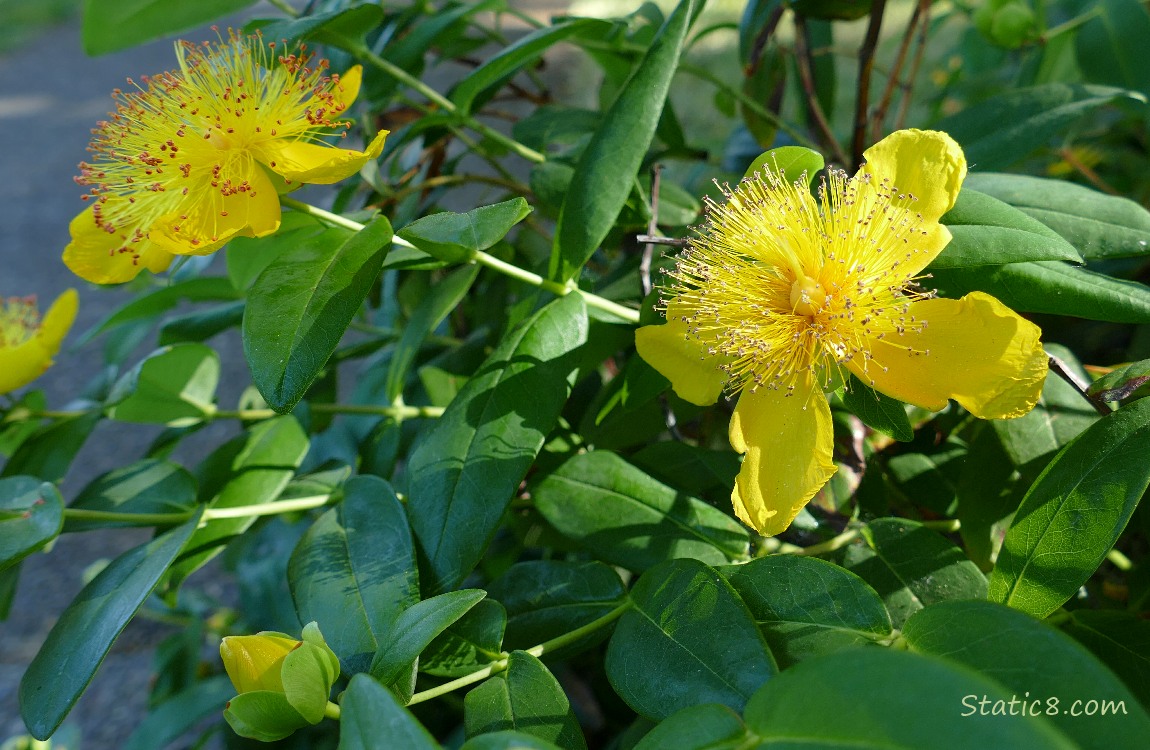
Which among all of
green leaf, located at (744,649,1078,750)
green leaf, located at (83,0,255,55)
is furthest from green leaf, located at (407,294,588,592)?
green leaf, located at (83,0,255,55)

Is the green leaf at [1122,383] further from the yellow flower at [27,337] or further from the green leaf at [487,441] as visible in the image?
the yellow flower at [27,337]

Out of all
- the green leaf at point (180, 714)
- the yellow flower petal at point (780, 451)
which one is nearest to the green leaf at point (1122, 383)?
the yellow flower petal at point (780, 451)

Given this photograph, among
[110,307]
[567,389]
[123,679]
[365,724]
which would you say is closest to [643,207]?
[567,389]

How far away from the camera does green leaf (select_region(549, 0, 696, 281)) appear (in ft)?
1.72

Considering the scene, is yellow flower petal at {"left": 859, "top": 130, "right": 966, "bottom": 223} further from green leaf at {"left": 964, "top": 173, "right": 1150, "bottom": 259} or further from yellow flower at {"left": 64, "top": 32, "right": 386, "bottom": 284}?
yellow flower at {"left": 64, "top": 32, "right": 386, "bottom": 284}

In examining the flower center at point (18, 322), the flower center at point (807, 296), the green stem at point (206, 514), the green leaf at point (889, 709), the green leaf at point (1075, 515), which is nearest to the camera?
the green leaf at point (889, 709)

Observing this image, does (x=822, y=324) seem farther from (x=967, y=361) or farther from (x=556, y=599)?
(x=556, y=599)

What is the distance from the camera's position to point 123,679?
→ 145 cm

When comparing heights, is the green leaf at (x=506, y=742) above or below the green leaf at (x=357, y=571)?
above

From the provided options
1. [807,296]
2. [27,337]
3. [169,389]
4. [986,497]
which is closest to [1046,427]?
[986,497]

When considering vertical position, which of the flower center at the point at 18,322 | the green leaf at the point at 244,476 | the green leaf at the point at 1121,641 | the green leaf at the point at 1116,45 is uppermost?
the green leaf at the point at 1116,45

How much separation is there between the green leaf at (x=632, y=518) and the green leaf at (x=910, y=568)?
2.9 inches

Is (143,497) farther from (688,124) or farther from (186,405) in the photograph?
(688,124)

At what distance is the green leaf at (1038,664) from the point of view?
0.96 feet
